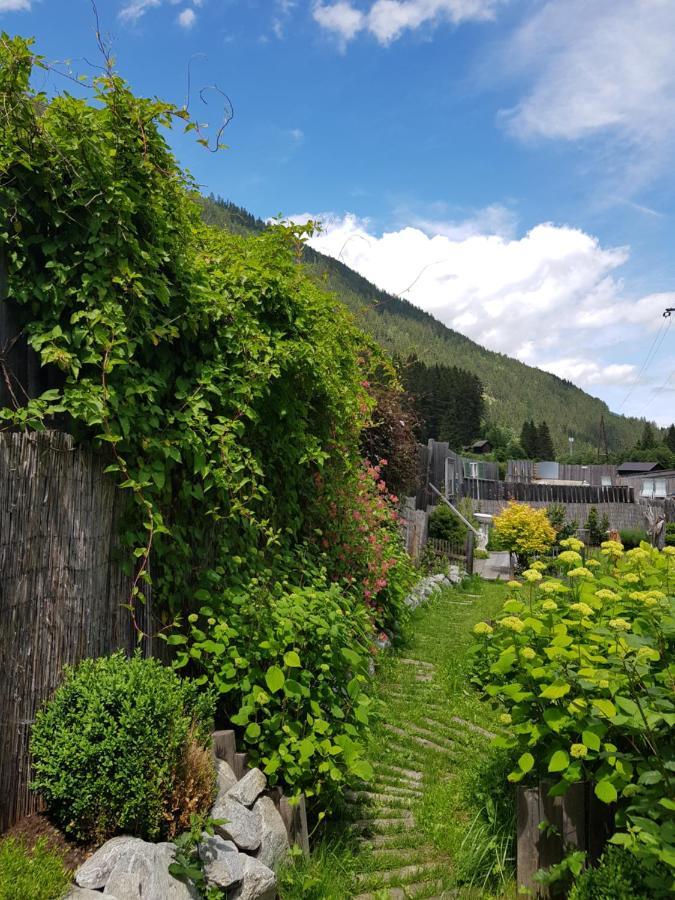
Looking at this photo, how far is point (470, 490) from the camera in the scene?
922 inches

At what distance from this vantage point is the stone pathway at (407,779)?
3.06 m

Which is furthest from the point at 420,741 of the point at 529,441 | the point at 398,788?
the point at 529,441

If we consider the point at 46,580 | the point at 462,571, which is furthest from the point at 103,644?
the point at 462,571

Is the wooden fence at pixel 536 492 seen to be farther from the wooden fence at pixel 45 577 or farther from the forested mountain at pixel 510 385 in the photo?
the forested mountain at pixel 510 385

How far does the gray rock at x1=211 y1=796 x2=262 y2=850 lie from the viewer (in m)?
2.73

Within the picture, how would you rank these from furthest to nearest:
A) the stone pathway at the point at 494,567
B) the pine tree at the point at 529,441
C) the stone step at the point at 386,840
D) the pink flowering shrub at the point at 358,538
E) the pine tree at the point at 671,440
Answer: the pine tree at the point at 529,441 < the pine tree at the point at 671,440 < the stone pathway at the point at 494,567 < the pink flowering shrub at the point at 358,538 < the stone step at the point at 386,840

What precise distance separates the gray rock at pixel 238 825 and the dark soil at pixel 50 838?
51 centimetres

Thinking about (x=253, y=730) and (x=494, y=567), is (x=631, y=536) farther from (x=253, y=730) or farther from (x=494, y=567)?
(x=253, y=730)

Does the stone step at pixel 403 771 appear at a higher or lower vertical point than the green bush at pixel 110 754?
lower

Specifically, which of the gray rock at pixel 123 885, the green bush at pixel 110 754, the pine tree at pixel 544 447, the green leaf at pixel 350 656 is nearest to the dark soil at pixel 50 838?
the green bush at pixel 110 754

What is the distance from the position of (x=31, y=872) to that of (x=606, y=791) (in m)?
2.07

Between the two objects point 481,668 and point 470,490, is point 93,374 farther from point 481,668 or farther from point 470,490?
point 470,490

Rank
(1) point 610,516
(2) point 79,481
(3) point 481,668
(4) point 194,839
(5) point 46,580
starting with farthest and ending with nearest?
(1) point 610,516, (3) point 481,668, (2) point 79,481, (5) point 46,580, (4) point 194,839

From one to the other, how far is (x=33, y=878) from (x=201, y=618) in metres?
1.65
